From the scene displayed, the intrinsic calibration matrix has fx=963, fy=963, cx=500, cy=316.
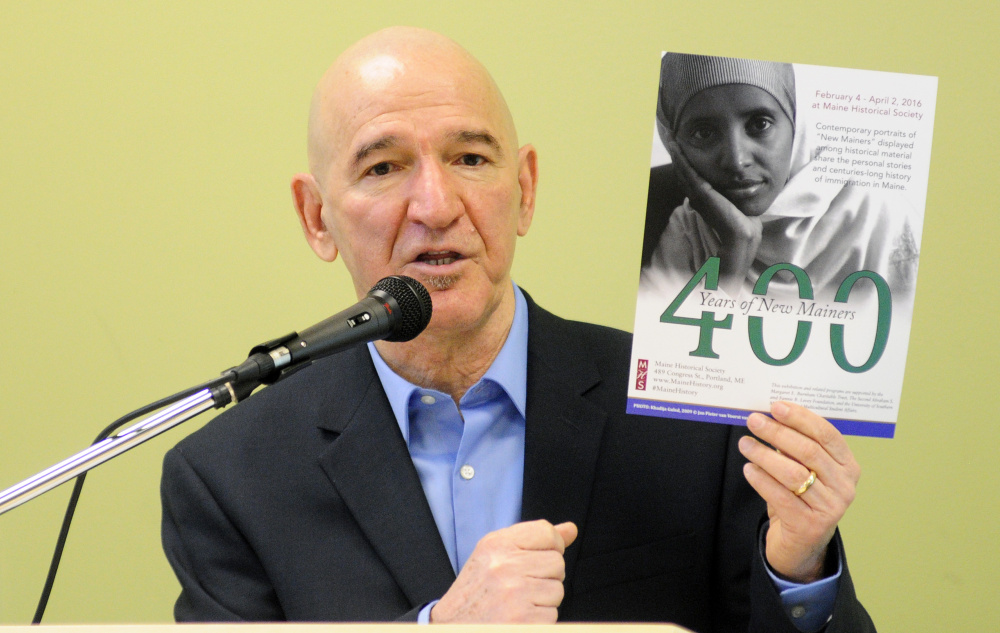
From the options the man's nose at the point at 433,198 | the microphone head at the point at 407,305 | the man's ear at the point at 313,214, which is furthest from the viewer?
the man's ear at the point at 313,214

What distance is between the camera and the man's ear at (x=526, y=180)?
167 centimetres

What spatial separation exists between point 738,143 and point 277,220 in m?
1.28

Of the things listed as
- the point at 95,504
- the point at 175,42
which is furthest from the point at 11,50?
the point at 95,504

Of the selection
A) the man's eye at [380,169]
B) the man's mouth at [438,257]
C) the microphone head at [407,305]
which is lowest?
the microphone head at [407,305]

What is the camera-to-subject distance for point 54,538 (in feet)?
7.72

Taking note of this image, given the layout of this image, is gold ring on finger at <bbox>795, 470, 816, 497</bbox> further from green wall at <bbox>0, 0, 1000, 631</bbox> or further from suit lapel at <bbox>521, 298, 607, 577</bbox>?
green wall at <bbox>0, 0, 1000, 631</bbox>

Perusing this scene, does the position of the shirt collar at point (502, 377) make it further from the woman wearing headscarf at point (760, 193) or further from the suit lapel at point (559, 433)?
the woman wearing headscarf at point (760, 193)

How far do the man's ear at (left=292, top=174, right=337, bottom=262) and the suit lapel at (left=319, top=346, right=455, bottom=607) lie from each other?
23cm

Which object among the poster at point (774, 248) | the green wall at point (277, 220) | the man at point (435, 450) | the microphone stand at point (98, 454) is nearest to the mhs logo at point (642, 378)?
the poster at point (774, 248)

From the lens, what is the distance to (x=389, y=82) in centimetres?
150

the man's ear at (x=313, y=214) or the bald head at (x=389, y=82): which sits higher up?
the bald head at (x=389, y=82)

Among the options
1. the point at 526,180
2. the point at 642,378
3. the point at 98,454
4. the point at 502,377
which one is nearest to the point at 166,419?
the point at 98,454

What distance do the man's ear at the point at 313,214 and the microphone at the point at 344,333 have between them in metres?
0.56

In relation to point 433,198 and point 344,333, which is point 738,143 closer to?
point 433,198
